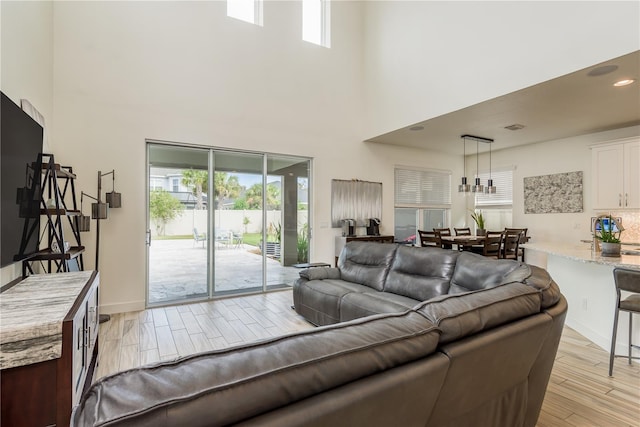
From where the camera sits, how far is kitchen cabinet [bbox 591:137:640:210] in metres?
4.95

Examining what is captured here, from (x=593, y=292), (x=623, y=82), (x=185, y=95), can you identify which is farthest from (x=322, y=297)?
(x=623, y=82)

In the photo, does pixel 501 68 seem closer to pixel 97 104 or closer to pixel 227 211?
pixel 227 211

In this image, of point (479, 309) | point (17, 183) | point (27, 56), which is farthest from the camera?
point (27, 56)

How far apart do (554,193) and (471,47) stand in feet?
12.0

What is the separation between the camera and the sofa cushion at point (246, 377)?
0.68m

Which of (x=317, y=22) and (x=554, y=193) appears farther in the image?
(x=554, y=193)

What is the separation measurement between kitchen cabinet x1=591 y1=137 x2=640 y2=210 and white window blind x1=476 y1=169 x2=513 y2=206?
1780 millimetres

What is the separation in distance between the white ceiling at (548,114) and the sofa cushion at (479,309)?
3130mm

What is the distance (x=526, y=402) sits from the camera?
65.9 inches

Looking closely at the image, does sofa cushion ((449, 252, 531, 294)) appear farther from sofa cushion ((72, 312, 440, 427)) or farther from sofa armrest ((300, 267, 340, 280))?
sofa cushion ((72, 312, 440, 427))

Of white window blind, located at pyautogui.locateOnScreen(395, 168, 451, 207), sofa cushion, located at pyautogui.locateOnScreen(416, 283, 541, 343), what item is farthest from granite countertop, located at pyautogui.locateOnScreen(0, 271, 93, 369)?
white window blind, located at pyautogui.locateOnScreen(395, 168, 451, 207)

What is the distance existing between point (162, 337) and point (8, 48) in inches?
114

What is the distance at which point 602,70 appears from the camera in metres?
3.42

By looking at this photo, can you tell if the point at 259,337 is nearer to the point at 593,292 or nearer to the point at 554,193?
the point at 593,292
